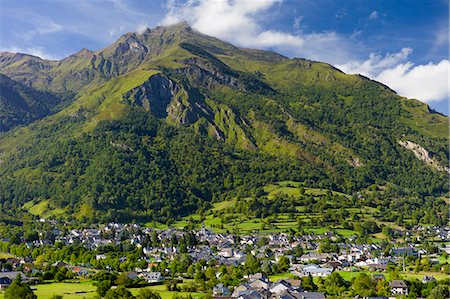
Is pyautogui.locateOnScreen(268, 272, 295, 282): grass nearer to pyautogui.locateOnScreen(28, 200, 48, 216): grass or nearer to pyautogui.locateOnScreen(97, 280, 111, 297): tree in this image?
pyautogui.locateOnScreen(97, 280, 111, 297): tree

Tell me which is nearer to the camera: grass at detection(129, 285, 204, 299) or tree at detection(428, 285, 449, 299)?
tree at detection(428, 285, 449, 299)

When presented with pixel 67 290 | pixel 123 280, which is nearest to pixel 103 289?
pixel 67 290

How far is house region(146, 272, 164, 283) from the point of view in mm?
76769

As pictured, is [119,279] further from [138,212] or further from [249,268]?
[138,212]

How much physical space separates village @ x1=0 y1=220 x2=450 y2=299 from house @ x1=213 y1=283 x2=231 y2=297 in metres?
0.15

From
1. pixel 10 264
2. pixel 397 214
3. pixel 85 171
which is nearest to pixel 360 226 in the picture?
pixel 397 214

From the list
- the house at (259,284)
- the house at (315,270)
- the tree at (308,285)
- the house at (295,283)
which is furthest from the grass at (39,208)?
the tree at (308,285)

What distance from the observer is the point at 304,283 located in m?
68.6

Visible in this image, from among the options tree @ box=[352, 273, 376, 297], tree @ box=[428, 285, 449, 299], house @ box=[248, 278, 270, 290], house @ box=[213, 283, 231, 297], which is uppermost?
tree @ box=[428, 285, 449, 299]

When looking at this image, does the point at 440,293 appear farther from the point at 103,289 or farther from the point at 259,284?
the point at 103,289

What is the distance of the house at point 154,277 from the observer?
7677 centimetres

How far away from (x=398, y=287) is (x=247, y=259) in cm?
3688

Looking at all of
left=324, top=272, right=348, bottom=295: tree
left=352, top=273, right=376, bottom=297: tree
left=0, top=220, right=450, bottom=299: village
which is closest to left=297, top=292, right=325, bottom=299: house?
left=0, top=220, right=450, bottom=299: village

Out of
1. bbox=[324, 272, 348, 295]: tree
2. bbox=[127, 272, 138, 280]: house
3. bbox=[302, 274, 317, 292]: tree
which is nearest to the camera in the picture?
bbox=[324, 272, 348, 295]: tree
